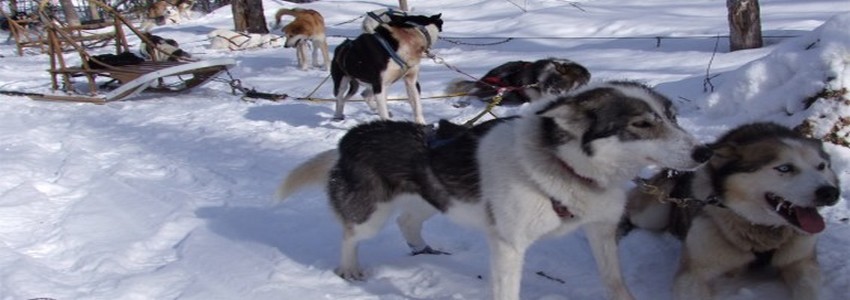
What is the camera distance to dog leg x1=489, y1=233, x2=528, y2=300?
2.35 meters

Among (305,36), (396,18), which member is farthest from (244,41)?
(396,18)

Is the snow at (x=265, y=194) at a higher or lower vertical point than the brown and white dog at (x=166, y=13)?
lower

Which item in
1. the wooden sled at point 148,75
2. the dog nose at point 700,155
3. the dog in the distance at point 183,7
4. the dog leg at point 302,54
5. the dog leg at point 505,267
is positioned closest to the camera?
the dog nose at point 700,155

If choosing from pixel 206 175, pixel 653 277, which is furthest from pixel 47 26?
pixel 653 277

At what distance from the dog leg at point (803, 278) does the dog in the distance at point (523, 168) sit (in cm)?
55

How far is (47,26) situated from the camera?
7.86 metres

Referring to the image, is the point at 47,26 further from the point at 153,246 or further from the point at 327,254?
the point at 327,254

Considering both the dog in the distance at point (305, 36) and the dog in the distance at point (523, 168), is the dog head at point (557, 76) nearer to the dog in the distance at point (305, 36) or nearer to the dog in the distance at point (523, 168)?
the dog in the distance at point (523, 168)

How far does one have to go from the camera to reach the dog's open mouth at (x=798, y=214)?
2236 millimetres

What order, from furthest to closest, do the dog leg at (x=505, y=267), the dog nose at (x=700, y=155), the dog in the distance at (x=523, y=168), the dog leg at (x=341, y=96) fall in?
the dog leg at (x=341, y=96) < the dog leg at (x=505, y=267) < the dog in the distance at (x=523, y=168) < the dog nose at (x=700, y=155)

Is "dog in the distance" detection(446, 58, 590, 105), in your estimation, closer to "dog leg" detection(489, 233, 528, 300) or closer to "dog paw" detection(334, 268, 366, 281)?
"dog paw" detection(334, 268, 366, 281)

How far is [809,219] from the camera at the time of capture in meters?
2.25

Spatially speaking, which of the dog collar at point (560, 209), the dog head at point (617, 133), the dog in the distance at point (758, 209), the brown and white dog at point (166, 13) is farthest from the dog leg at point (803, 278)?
the brown and white dog at point (166, 13)

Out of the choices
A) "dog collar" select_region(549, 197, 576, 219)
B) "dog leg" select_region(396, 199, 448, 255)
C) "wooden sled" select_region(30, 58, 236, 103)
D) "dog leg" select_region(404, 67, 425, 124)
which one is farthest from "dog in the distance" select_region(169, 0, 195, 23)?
"dog collar" select_region(549, 197, 576, 219)
